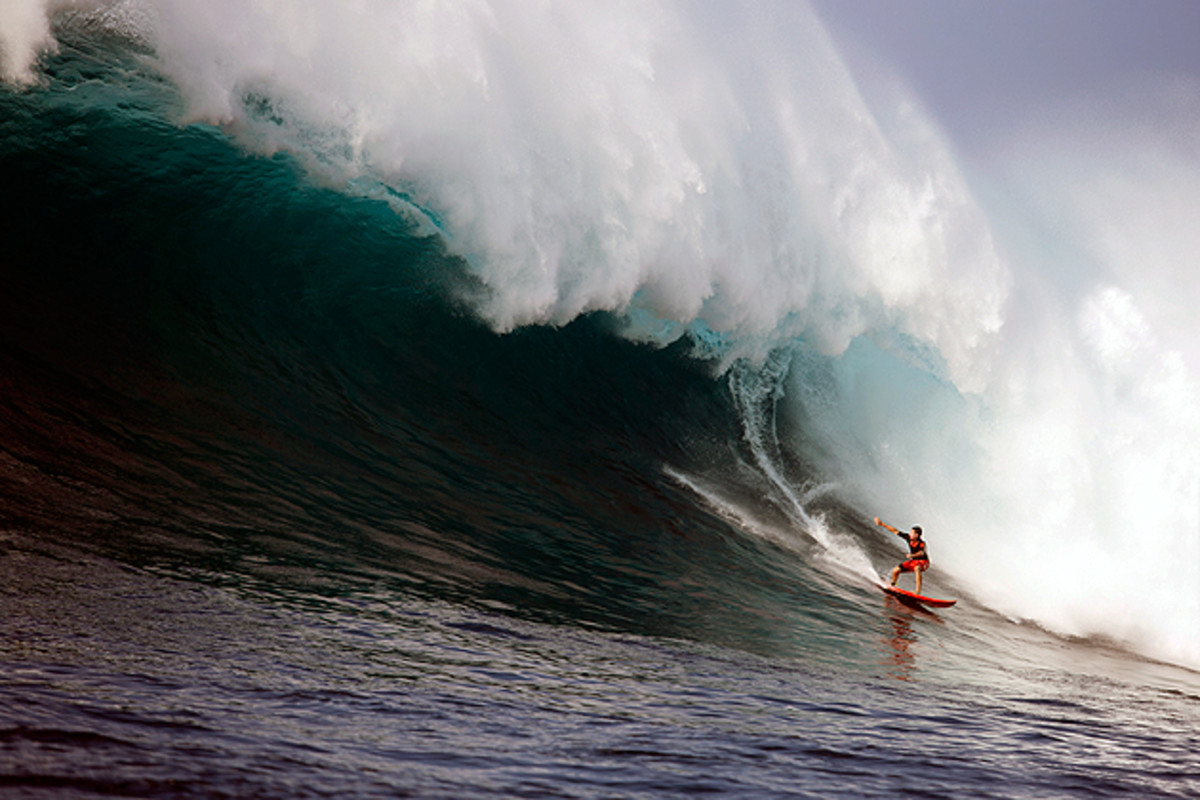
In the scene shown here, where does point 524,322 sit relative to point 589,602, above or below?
above

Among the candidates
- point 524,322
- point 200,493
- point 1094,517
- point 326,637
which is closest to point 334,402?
point 200,493

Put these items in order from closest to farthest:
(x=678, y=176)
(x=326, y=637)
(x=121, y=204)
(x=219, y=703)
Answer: (x=219, y=703)
(x=326, y=637)
(x=121, y=204)
(x=678, y=176)

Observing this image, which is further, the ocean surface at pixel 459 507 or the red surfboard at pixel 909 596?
the red surfboard at pixel 909 596

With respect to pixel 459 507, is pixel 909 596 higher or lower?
higher

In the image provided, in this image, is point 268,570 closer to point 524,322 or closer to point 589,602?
point 589,602

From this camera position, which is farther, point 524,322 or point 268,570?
point 524,322

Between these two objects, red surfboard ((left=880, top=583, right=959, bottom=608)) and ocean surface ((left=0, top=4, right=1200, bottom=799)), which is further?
red surfboard ((left=880, top=583, right=959, bottom=608))

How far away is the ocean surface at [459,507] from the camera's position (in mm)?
3254

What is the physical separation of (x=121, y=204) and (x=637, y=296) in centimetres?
688

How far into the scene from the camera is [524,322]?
10.9m

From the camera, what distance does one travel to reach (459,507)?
24.0 feet

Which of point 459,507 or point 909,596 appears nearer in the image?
point 459,507

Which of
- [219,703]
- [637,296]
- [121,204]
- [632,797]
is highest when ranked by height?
[637,296]

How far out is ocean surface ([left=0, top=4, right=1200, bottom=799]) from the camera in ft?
10.7
